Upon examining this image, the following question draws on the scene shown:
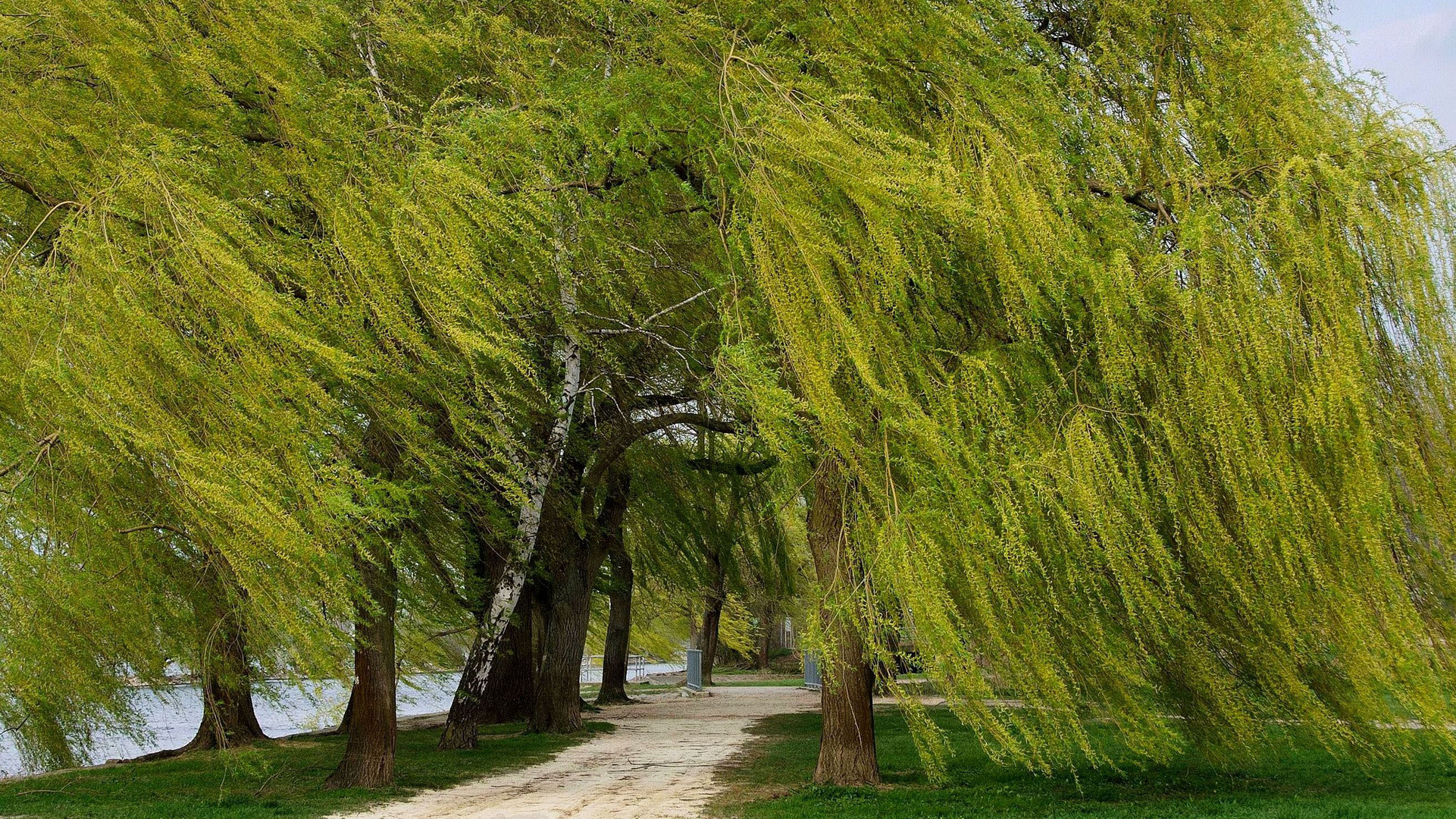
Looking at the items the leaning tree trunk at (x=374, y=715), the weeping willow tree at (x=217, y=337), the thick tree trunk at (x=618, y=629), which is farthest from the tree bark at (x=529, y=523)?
the thick tree trunk at (x=618, y=629)

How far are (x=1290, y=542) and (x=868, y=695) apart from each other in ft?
12.9

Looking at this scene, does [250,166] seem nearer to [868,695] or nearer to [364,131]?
[364,131]

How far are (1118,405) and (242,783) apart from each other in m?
8.04

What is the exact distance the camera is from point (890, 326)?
724cm

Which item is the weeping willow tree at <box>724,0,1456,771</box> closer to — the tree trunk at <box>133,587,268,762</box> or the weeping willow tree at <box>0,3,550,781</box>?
the weeping willow tree at <box>0,3,550,781</box>

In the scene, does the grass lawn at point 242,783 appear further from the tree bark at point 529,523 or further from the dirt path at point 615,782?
the tree bark at point 529,523

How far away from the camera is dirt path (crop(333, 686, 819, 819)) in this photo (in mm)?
8398

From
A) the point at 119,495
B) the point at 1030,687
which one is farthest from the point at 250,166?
the point at 1030,687

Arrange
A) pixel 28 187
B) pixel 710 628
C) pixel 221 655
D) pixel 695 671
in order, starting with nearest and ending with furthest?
pixel 28 187 → pixel 221 655 → pixel 695 671 → pixel 710 628

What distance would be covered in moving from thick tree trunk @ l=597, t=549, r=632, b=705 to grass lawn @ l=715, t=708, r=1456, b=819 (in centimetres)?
718

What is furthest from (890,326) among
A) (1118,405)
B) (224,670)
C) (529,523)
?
(224,670)

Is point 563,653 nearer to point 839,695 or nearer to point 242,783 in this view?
point 242,783

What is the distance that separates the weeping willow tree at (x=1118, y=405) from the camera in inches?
268

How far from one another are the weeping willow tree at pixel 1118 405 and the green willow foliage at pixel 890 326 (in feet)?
0.10
